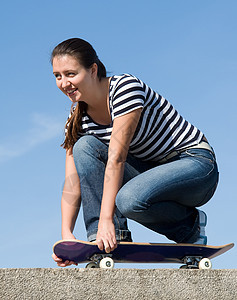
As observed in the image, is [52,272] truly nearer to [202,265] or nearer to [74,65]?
[202,265]

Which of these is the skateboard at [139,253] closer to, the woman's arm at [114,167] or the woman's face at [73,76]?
the woman's arm at [114,167]

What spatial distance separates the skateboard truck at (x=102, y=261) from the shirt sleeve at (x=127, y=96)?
0.83 metres

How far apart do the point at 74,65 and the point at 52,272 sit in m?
1.26

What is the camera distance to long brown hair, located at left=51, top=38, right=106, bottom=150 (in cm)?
315

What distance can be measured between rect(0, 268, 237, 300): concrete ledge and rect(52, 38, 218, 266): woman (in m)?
0.33

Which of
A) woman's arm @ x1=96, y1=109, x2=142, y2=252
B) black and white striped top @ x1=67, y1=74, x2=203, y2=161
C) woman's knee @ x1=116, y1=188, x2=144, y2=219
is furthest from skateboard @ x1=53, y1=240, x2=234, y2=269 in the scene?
black and white striped top @ x1=67, y1=74, x2=203, y2=161

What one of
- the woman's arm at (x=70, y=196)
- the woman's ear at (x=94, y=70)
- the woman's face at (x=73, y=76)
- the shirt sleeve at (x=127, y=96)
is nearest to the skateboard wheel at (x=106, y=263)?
the woman's arm at (x=70, y=196)

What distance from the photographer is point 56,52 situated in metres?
3.19

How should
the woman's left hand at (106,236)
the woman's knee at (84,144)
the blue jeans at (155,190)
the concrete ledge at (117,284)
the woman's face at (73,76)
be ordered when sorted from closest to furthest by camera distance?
the concrete ledge at (117,284)
the woman's left hand at (106,236)
the blue jeans at (155,190)
the woman's face at (73,76)
the woman's knee at (84,144)

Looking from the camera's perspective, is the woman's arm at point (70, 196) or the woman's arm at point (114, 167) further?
the woman's arm at point (70, 196)

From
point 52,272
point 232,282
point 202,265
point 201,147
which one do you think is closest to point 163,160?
point 201,147

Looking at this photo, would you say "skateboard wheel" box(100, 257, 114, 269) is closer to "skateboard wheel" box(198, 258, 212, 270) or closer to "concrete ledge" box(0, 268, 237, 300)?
"concrete ledge" box(0, 268, 237, 300)

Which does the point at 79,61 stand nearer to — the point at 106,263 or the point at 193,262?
the point at 106,263

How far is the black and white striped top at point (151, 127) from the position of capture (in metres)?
3.19
